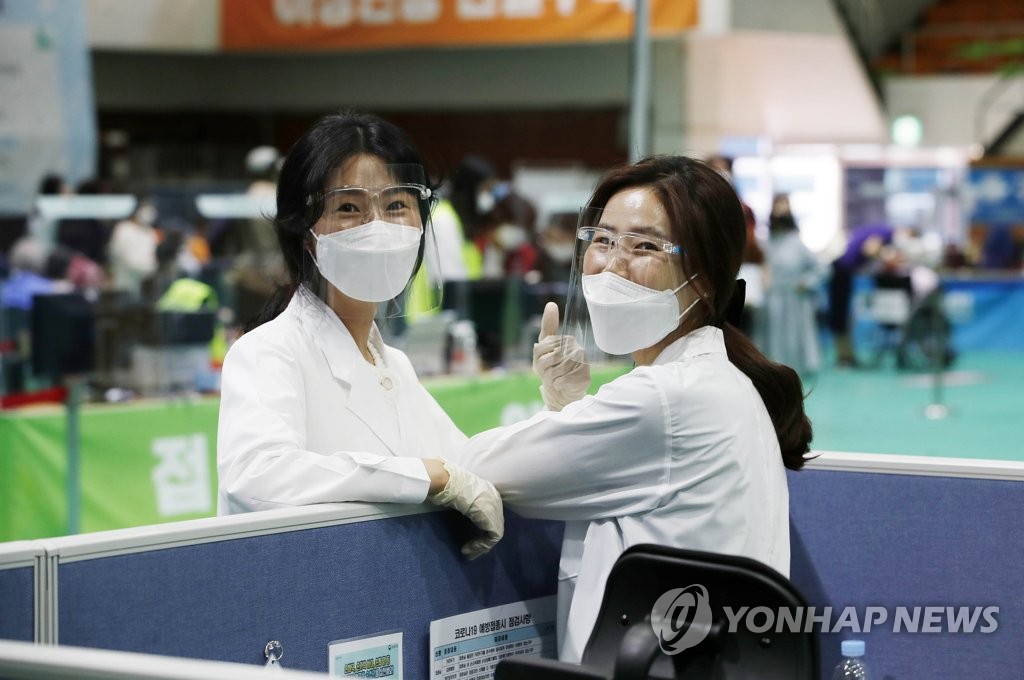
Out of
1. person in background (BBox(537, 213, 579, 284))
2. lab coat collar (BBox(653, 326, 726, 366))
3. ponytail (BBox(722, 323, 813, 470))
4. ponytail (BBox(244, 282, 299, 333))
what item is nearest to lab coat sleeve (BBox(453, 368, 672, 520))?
lab coat collar (BBox(653, 326, 726, 366))

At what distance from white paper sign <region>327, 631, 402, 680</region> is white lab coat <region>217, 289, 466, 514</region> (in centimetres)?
22

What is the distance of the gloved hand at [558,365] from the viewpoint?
235 centimetres

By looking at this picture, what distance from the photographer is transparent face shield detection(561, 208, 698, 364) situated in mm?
2111

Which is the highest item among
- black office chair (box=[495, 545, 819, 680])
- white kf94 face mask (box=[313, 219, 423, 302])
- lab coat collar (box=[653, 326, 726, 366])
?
white kf94 face mask (box=[313, 219, 423, 302])

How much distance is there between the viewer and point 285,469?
6.59ft

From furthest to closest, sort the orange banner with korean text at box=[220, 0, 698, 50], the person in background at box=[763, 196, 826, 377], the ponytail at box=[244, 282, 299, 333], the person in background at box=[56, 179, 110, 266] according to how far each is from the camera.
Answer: the orange banner with korean text at box=[220, 0, 698, 50]
the person in background at box=[763, 196, 826, 377]
the person in background at box=[56, 179, 110, 266]
the ponytail at box=[244, 282, 299, 333]

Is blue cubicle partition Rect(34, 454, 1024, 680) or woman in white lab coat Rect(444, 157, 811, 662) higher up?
woman in white lab coat Rect(444, 157, 811, 662)

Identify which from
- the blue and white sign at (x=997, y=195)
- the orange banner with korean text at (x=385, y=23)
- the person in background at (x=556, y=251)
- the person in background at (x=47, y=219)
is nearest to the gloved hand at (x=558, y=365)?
the person in background at (x=556, y=251)

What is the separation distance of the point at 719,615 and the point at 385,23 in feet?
40.2

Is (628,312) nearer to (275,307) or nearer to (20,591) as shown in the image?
(275,307)

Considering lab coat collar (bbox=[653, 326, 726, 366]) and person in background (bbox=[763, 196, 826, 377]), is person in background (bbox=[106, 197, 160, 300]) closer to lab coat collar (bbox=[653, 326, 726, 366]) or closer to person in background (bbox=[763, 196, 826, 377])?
person in background (bbox=[763, 196, 826, 377])

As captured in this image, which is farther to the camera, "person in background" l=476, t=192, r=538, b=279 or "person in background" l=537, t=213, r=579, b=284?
"person in background" l=476, t=192, r=538, b=279

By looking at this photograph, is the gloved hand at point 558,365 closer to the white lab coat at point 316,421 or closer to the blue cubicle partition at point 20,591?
the white lab coat at point 316,421

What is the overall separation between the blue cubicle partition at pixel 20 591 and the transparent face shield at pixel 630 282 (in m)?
0.93
